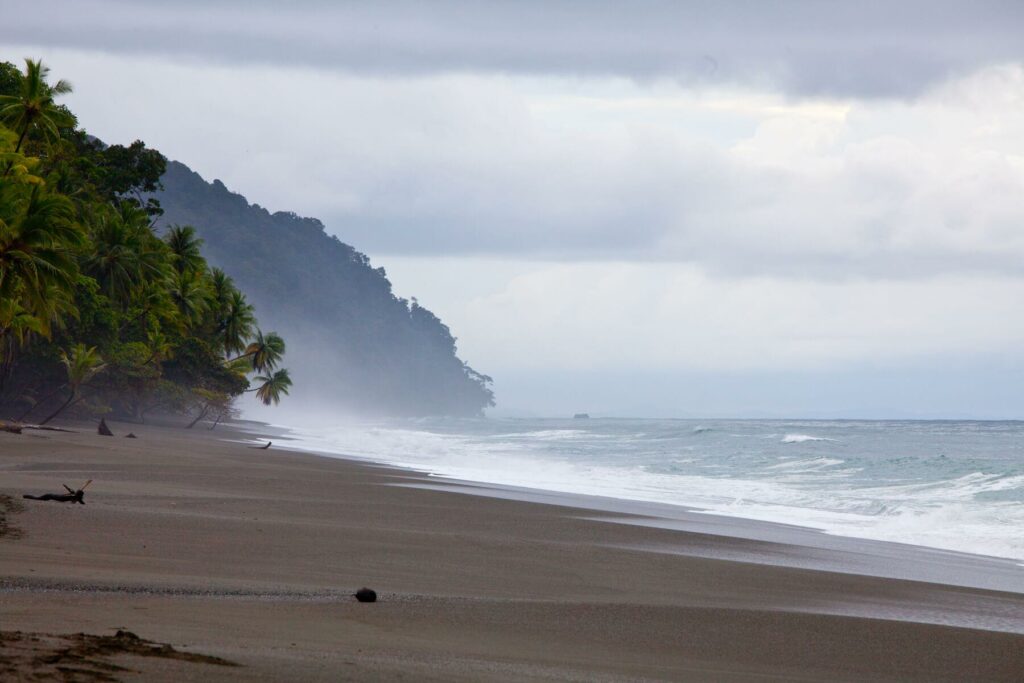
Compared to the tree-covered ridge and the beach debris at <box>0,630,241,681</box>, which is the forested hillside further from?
the beach debris at <box>0,630,241,681</box>

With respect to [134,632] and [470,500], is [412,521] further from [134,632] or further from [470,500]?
[134,632]

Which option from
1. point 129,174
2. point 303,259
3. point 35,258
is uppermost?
point 303,259

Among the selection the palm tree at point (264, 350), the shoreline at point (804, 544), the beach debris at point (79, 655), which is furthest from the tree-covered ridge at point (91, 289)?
the beach debris at point (79, 655)

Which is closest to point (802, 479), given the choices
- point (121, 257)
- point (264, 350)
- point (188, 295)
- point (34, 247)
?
point (34, 247)

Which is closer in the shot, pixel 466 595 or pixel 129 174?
pixel 466 595

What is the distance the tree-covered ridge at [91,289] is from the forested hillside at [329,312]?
81.4m

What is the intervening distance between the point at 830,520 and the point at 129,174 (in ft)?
104

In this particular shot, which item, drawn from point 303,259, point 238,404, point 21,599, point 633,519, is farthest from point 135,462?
point 303,259

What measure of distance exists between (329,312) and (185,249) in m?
105

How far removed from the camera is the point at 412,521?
35.7 ft

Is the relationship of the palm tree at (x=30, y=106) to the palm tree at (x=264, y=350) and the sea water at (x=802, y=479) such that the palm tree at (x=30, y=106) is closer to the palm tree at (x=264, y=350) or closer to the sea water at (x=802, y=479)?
the sea water at (x=802, y=479)

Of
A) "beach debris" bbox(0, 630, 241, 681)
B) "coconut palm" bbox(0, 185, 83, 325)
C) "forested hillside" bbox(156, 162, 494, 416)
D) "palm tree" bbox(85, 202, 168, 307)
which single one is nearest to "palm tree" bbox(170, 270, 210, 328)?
"palm tree" bbox(85, 202, 168, 307)

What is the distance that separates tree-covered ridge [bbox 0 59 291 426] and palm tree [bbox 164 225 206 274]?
0.19ft

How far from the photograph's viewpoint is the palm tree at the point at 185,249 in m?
42.9
